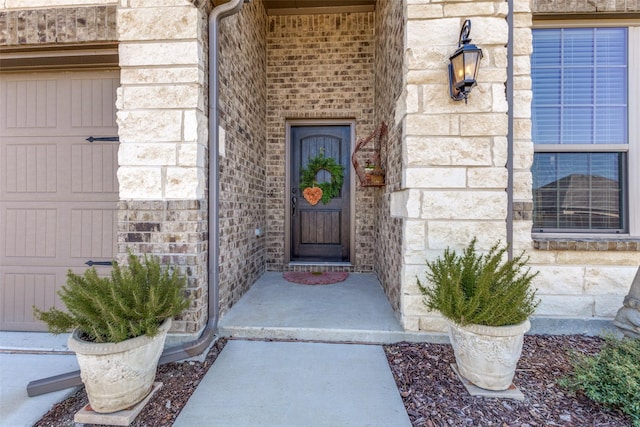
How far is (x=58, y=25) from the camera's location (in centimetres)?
224

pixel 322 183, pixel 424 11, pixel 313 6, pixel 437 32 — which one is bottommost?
pixel 322 183

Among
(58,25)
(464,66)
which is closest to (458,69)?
(464,66)

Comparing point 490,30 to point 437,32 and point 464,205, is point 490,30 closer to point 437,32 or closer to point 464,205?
point 437,32

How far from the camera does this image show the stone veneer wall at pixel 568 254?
2381 millimetres

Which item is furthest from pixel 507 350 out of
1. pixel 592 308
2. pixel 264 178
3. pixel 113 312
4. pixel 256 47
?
pixel 256 47

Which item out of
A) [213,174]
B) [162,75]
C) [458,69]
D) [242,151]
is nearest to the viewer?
[458,69]

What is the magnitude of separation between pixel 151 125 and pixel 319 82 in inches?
100

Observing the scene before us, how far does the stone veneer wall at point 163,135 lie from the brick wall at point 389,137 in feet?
5.16

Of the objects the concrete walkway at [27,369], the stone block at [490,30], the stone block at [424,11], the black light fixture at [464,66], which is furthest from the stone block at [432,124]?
the concrete walkway at [27,369]

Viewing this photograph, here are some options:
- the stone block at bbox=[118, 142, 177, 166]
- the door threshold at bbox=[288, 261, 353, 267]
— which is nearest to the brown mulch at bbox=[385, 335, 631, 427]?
the door threshold at bbox=[288, 261, 353, 267]

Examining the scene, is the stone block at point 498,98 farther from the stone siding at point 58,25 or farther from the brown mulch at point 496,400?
the stone siding at point 58,25

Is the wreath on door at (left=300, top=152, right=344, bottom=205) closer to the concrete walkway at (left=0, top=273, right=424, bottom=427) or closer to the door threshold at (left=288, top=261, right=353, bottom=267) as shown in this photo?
the door threshold at (left=288, top=261, right=353, bottom=267)

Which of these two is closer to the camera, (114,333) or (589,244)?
(114,333)

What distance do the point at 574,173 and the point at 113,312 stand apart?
3.53 m
